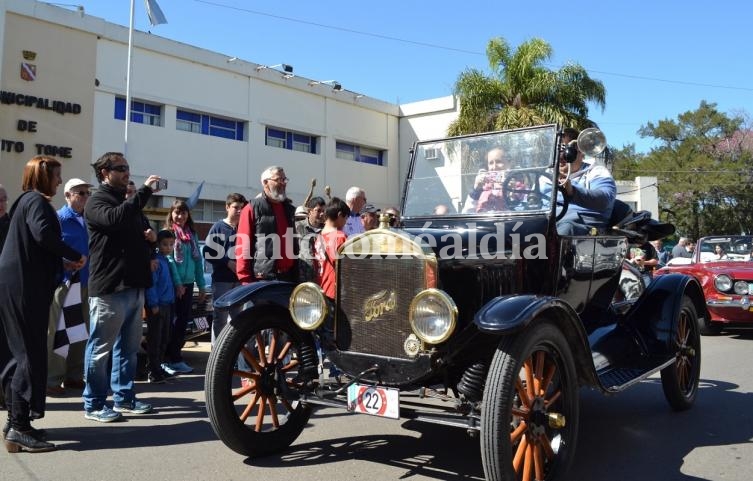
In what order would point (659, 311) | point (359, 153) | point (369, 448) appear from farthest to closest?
point (359, 153)
point (659, 311)
point (369, 448)

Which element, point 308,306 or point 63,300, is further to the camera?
point 63,300

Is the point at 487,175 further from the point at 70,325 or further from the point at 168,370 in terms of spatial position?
the point at 168,370

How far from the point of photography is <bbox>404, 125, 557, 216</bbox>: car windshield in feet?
13.8

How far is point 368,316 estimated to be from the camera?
363cm

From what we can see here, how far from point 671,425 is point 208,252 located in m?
4.82

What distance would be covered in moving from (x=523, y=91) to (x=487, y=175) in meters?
15.5

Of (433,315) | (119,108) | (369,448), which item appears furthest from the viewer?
(119,108)

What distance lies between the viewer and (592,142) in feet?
13.4

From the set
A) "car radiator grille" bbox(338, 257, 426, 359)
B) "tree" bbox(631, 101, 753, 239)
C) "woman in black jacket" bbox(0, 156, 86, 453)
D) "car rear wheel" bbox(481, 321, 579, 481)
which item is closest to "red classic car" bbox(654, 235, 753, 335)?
"car rear wheel" bbox(481, 321, 579, 481)

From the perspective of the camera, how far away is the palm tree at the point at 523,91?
1859 cm

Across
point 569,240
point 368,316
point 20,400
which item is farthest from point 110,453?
point 569,240

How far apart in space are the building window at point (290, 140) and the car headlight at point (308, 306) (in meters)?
18.5

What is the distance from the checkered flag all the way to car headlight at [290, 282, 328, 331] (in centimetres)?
245

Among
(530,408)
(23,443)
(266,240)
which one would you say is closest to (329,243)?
(266,240)
